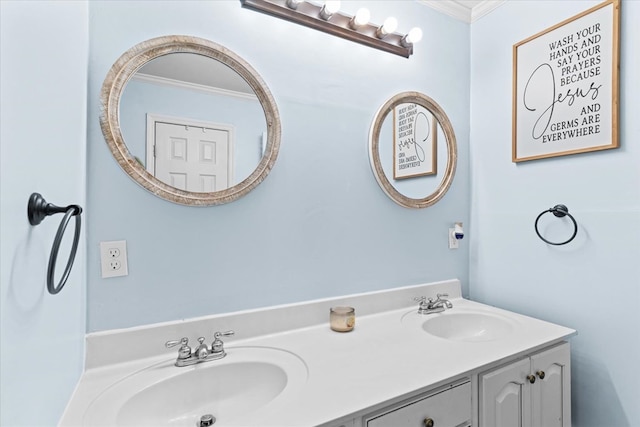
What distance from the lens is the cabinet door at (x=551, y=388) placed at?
115 cm

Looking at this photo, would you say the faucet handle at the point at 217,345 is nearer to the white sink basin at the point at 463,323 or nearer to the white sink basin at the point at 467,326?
the white sink basin at the point at 463,323

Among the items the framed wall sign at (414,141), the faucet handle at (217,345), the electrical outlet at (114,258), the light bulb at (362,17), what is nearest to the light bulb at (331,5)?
the light bulb at (362,17)

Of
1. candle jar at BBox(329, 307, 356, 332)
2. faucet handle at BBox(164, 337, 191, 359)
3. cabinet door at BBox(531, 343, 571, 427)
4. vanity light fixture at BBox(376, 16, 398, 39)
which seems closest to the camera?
faucet handle at BBox(164, 337, 191, 359)

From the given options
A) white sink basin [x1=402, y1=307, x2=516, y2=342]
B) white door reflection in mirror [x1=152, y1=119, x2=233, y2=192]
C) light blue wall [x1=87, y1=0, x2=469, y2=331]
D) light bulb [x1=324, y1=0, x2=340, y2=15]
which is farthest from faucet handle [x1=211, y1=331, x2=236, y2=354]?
light bulb [x1=324, y1=0, x2=340, y2=15]

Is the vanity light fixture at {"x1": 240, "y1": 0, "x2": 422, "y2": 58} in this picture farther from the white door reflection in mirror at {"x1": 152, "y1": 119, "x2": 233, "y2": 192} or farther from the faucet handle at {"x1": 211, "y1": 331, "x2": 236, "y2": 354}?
the faucet handle at {"x1": 211, "y1": 331, "x2": 236, "y2": 354}

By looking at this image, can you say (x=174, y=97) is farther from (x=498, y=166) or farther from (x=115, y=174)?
(x=498, y=166)

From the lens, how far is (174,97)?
1092mm

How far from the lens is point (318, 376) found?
36.0 inches

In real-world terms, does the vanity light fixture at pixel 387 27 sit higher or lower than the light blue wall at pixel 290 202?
higher

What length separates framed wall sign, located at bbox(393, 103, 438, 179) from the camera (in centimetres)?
156

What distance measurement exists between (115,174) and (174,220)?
226 mm

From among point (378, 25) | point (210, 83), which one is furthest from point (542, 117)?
point (210, 83)

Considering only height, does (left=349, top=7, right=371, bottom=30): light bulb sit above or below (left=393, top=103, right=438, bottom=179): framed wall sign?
above

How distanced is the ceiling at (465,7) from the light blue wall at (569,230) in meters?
0.05
